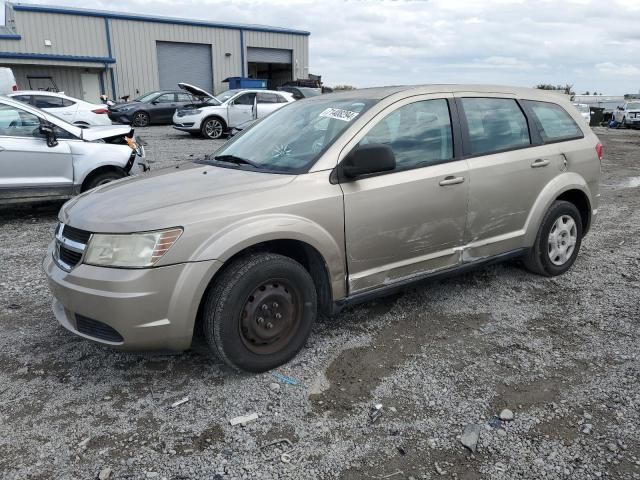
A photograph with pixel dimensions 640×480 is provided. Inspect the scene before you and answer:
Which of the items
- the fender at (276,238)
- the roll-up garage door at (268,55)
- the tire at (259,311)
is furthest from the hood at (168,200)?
the roll-up garage door at (268,55)

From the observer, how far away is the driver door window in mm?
6695

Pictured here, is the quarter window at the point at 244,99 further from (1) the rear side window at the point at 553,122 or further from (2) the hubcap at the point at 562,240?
(2) the hubcap at the point at 562,240

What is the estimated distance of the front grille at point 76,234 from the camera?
9.96 feet

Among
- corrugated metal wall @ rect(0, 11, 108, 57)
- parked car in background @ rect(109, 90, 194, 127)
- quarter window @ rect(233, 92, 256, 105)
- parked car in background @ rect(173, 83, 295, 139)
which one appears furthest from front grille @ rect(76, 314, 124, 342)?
corrugated metal wall @ rect(0, 11, 108, 57)

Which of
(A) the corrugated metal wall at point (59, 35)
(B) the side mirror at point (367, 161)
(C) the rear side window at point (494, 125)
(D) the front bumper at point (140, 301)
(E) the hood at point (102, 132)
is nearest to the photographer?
(D) the front bumper at point (140, 301)

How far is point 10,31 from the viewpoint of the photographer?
29266 millimetres

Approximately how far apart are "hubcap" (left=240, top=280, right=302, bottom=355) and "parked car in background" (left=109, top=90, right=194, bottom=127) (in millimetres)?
19780

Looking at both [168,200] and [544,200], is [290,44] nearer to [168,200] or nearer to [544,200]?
[544,200]

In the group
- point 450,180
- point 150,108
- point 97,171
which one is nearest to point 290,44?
point 150,108

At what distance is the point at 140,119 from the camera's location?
2145cm

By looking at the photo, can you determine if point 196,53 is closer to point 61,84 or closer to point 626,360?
point 61,84

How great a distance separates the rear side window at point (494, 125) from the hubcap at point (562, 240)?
0.86 metres

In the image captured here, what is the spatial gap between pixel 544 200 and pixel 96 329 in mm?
3613

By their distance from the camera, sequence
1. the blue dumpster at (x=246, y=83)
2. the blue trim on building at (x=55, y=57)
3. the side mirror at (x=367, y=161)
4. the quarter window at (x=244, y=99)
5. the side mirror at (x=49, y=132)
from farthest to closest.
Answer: the blue dumpster at (x=246, y=83), the blue trim on building at (x=55, y=57), the quarter window at (x=244, y=99), the side mirror at (x=49, y=132), the side mirror at (x=367, y=161)
